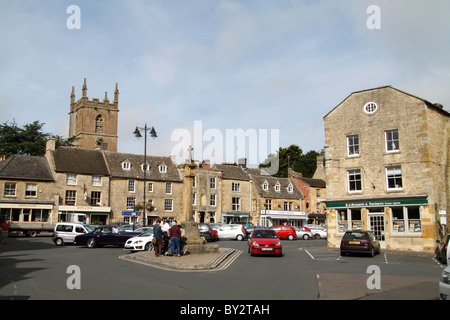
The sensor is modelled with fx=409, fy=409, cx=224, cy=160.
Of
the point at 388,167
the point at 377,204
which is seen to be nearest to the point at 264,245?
the point at 377,204

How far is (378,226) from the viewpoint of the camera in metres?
28.6

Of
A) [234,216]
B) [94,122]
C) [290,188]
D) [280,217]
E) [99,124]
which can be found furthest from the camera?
[99,124]

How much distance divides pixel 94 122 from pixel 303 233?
50698 mm

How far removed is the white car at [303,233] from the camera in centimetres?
4212

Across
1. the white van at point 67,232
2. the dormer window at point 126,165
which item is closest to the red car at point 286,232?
the white van at point 67,232

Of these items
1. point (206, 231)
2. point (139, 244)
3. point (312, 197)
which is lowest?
point (139, 244)

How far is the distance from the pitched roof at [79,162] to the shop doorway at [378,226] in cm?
3240

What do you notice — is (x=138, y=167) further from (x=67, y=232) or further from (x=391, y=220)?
(x=391, y=220)

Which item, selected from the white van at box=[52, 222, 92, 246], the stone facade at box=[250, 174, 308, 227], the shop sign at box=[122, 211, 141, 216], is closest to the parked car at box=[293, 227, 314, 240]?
the stone facade at box=[250, 174, 308, 227]

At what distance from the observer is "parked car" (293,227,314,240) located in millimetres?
42125

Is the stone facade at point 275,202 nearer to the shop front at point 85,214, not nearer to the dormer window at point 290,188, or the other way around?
the dormer window at point 290,188

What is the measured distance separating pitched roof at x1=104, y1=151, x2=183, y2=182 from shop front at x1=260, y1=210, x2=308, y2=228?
42.1 feet

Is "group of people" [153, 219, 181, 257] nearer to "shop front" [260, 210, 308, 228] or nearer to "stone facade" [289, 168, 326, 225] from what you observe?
"shop front" [260, 210, 308, 228]
